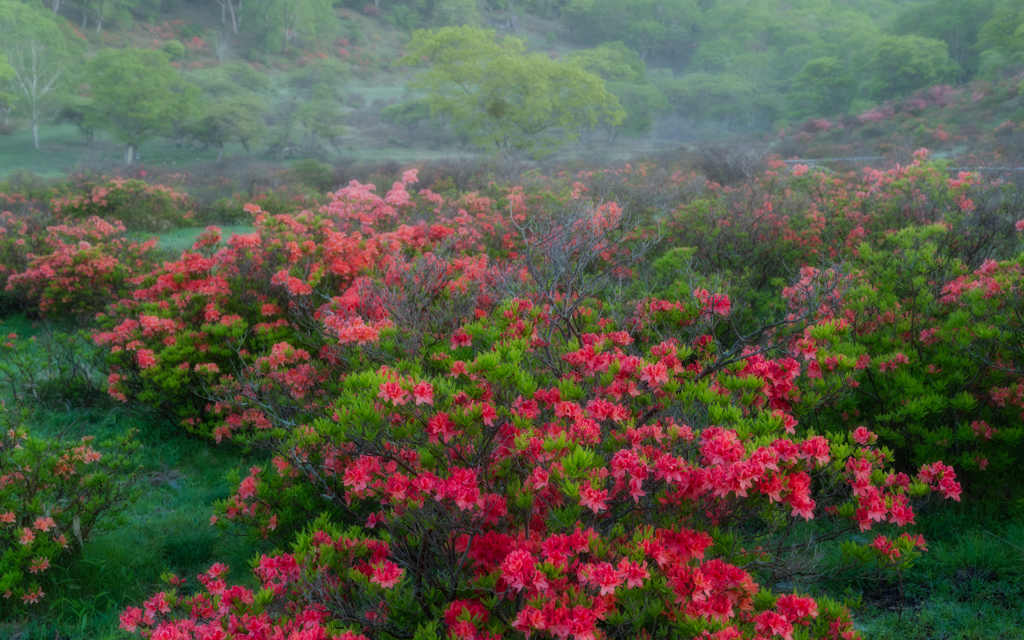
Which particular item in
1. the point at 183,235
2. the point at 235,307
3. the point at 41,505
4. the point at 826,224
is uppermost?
the point at 826,224

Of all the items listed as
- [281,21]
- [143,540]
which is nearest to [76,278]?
[143,540]

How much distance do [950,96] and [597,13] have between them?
48.7m

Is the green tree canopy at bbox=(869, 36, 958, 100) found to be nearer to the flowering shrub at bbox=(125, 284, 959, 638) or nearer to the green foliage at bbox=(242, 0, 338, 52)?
the flowering shrub at bbox=(125, 284, 959, 638)

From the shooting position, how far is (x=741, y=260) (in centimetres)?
675

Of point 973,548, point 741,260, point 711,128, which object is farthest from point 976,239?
point 711,128

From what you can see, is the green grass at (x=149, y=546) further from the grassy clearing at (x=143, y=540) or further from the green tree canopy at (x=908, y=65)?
the green tree canopy at (x=908, y=65)

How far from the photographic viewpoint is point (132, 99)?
32.5m

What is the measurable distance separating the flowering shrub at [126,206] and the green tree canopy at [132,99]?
2098 cm

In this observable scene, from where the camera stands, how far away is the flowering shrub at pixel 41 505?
3.01 meters

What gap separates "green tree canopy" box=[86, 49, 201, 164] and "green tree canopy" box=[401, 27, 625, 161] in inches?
559

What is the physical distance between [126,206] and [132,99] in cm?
2342

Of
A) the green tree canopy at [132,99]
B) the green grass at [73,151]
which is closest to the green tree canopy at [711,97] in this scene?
the green grass at [73,151]

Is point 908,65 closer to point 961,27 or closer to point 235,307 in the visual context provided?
point 961,27

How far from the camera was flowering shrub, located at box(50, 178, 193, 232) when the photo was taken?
44.3 ft
